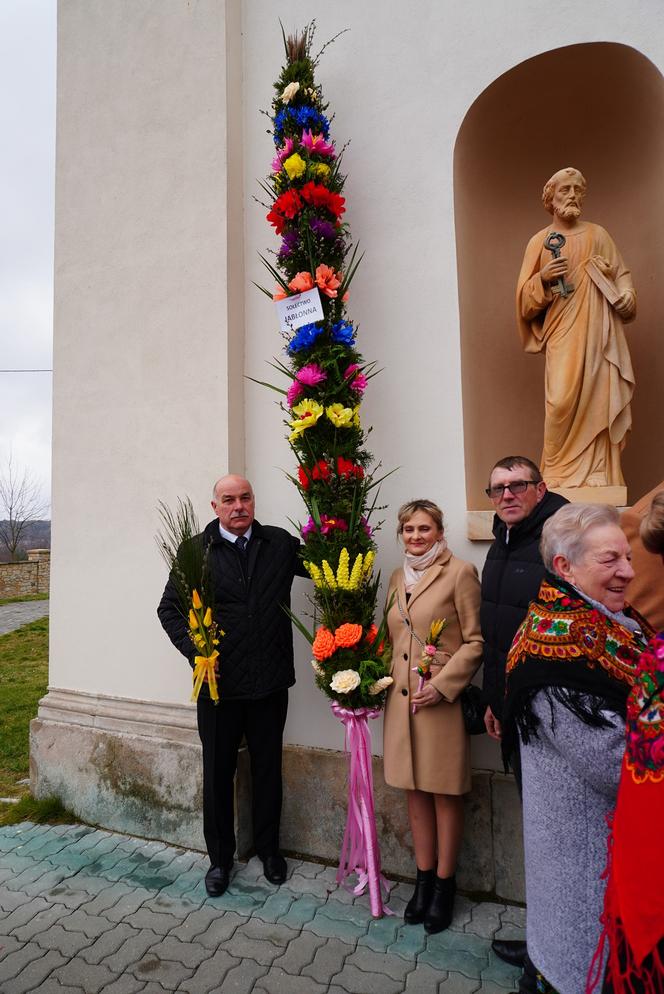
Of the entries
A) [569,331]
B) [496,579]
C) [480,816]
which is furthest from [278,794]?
[569,331]

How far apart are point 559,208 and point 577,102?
2.92ft

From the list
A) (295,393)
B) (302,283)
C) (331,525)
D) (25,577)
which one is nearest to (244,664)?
(331,525)

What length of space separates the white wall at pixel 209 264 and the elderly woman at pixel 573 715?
1.45 m

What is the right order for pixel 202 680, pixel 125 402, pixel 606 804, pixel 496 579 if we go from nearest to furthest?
pixel 606 804 < pixel 496 579 < pixel 202 680 < pixel 125 402

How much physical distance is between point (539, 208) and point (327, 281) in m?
1.68

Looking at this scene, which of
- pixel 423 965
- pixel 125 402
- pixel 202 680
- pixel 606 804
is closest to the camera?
pixel 606 804

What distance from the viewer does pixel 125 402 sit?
4.21 m

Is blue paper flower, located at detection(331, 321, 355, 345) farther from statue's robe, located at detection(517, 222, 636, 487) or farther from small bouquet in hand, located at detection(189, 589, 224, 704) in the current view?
small bouquet in hand, located at detection(189, 589, 224, 704)

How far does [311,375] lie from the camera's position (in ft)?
10.6

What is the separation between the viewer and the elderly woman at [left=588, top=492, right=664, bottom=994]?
1340mm

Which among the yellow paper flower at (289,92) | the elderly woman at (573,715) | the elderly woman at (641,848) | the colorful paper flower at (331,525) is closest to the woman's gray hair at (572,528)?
the elderly woman at (573,715)

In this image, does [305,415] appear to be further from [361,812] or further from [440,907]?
[440,907]

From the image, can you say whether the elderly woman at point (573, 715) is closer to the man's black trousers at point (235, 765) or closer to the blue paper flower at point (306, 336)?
the man's black trousers at point (235, 765)

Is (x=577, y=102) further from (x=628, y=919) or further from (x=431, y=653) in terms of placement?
(x=628, y=919)
